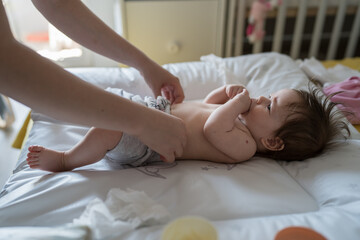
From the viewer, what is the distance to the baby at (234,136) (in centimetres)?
89

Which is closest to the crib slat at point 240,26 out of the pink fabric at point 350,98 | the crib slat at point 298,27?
the crib slat at point 298,27


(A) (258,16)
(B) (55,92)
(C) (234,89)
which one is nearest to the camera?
(B) (55,92)

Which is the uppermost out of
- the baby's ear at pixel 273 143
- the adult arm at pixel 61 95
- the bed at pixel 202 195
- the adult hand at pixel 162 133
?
the adult arm at pixel 61 95

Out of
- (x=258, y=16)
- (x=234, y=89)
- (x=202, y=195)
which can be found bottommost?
(x=202, y=195)

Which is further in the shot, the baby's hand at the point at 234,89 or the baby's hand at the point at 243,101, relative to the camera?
the baby's hand at the point at 234,89

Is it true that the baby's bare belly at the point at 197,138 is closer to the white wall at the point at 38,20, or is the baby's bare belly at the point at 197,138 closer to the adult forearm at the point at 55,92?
the adult forearm at the point at 55,92

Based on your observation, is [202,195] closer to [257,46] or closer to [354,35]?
[257,46]

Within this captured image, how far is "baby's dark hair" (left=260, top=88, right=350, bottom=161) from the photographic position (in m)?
0.96

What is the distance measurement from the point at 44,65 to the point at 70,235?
351 mm

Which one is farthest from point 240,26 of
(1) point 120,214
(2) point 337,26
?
(1) point 120,214

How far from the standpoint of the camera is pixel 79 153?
89cm

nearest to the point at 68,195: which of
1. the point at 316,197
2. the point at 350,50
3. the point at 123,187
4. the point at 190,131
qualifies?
the point at 123,187

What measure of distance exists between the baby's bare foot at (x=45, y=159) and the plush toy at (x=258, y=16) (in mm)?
1601

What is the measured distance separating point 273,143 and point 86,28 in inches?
28.4
